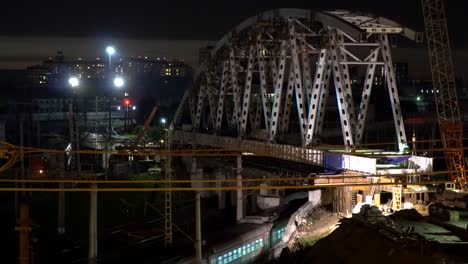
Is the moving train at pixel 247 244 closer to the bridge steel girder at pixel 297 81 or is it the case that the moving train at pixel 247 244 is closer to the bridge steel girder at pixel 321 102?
the bridge steel girder at pixel 321 102

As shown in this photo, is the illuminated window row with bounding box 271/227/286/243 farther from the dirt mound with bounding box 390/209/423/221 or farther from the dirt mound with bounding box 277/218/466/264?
the dirt mound with bounding box 390/209/423/221

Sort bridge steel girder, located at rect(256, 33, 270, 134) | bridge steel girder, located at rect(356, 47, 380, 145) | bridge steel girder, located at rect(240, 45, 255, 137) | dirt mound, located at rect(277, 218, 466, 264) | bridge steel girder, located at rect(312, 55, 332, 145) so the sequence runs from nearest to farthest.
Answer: dirt mound, located at rect(277, 218, 466, 264) < bridge steel girder, located at rect(356, 47, 380, 145) < bridge steel girder, located at rect(312, 55, 332, 145) < bridge steel girder, located at rect(256, 33, 270, 134) < bridge steel girder, located at rect(240, 45, 255, 137)

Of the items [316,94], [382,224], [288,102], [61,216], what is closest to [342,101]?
[316,94]

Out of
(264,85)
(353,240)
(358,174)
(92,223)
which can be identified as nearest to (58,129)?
(264,85)

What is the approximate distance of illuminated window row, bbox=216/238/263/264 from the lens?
35184 millimetres

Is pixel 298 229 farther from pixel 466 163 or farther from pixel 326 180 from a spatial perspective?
pixel 466 163

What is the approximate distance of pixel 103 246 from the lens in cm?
3934

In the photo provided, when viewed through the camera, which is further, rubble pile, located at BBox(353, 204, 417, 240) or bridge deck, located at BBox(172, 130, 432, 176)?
bridge deck, located at BBox(172, 130, 432, 176)

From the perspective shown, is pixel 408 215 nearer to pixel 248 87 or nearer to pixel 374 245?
pixel 374 245

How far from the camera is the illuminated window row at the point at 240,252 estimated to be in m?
35.2

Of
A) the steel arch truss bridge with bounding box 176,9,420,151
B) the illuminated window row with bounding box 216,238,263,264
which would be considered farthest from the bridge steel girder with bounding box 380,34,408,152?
the illuminated window row with bounding box 216,238,263,264

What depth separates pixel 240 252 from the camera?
36.4 metres

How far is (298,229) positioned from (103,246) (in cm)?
1399

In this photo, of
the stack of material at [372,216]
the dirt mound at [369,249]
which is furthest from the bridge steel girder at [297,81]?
the dirt mound at [369,249]
